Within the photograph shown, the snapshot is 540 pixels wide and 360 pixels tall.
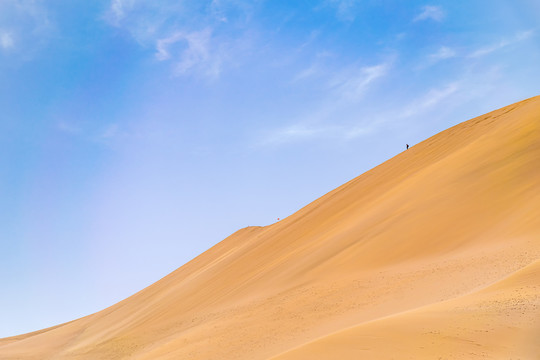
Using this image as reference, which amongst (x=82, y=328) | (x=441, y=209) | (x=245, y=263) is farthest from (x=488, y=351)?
(x=82, y=328)

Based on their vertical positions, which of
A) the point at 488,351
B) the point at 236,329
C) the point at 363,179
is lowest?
the point at 488,351

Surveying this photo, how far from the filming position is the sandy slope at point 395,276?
8906 mm

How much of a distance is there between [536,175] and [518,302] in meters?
9.24

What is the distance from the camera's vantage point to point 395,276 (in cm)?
1516

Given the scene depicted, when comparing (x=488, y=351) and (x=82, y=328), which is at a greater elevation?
(x=82, y=328)

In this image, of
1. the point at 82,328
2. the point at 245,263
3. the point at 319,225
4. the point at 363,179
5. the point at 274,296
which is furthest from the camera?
the point at 82,328

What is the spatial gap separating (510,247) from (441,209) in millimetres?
4671

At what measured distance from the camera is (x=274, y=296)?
18422 millimetres

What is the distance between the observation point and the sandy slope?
29.2 ft

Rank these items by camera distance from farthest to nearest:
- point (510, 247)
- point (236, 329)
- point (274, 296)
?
point (274, 296)
point (236, 329)
point (510, 247)

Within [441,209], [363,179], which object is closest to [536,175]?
[441,209]

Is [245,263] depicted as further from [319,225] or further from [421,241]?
[421,241]

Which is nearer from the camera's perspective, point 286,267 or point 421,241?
point 421,241

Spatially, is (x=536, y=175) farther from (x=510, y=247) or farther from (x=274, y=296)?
(x=274, y=296)
